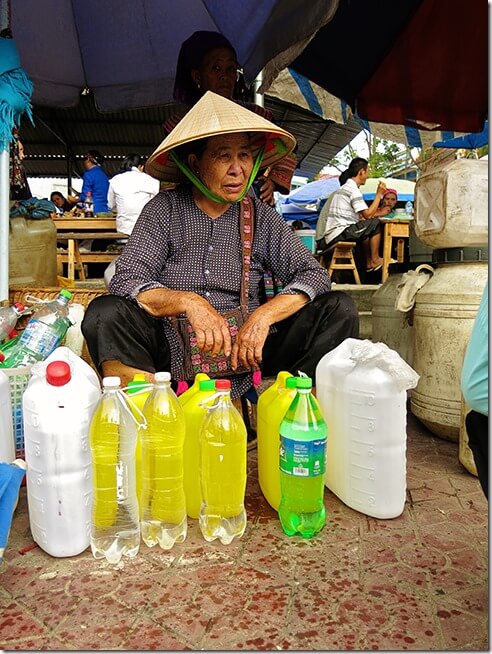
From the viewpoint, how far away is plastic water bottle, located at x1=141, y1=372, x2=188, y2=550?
67.5 inches

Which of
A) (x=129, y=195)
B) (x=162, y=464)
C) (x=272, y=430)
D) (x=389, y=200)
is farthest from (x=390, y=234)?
(x=162, y=464)

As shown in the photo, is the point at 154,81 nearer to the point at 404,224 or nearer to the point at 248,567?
the point at 404,224

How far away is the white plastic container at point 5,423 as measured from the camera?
6.32 feet

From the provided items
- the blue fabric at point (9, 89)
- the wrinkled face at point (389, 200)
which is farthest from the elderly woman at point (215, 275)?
the wrinkled face at point (389, 200)

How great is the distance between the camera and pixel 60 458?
1.64m

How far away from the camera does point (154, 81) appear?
15.3 feet

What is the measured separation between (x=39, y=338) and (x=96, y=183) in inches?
228

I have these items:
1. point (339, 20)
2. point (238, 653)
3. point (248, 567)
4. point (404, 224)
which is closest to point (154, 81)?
point (339, 20)

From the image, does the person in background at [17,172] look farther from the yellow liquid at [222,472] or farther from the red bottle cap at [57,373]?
the yellow liquid at [222,472]

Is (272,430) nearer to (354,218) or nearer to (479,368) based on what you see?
(479,368)

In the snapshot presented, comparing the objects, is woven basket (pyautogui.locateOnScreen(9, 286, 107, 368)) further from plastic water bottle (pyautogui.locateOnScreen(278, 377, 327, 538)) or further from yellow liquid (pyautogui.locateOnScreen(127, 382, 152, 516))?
plastic water bottle (pyautogui.locateOnScreen(278, 377, 327, 538))

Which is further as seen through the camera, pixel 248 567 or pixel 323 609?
pixel 248 567

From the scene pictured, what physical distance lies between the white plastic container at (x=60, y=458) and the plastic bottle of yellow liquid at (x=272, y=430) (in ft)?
2.15

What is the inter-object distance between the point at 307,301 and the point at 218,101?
94cm
